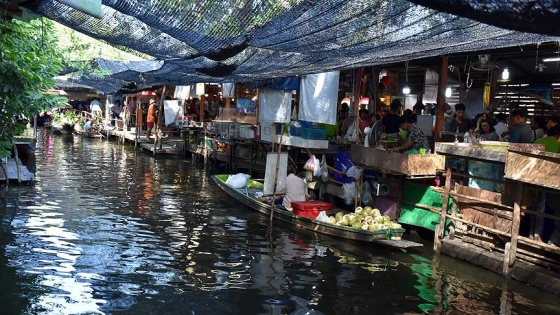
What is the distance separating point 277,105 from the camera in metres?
13.6

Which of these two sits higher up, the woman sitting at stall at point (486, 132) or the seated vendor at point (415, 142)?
the woman sitting at stall at point (486, 132)

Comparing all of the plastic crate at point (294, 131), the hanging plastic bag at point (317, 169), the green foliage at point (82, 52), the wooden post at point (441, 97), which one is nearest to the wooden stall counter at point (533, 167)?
the wooden post at point (441, 97)

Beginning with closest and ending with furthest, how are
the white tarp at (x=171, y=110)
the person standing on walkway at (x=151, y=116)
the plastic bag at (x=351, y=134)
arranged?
the plastic bag at (x=351, y=134) → the white tarp at (x=171, y=110) → the person standing on walkway at (x=151, y=116)

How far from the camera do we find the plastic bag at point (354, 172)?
1198cm

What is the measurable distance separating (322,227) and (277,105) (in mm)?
3853

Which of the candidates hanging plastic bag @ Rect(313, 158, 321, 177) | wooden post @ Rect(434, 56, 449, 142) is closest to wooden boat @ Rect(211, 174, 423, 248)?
hanging plastic bag @ Rect(313, 158, 321, 177)

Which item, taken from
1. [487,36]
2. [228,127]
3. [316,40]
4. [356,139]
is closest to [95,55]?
[228,127]

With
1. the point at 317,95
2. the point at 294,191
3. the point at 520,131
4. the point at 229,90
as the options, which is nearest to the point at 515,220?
the point at 520,131

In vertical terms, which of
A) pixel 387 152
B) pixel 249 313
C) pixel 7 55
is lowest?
pixel 249 313

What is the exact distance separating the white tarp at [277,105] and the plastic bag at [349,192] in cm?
229

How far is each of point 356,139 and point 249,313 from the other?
661 centimetres

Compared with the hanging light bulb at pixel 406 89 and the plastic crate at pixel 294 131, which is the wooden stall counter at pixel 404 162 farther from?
the hanging light bulb at pixel 406 89

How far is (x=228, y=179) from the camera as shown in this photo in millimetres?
15438

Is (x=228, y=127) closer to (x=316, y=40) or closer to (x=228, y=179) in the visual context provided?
(x=228, y=179)
